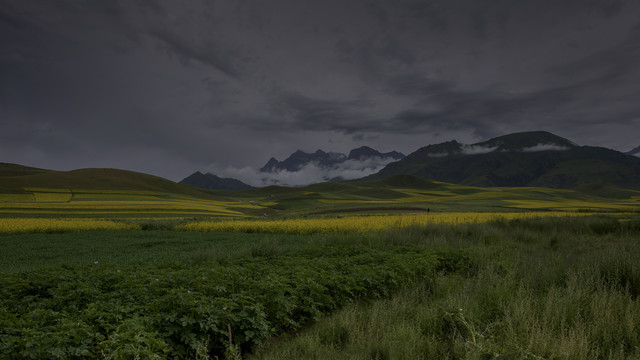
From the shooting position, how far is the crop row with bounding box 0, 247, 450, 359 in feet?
13.2

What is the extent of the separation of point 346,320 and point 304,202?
8386 cm

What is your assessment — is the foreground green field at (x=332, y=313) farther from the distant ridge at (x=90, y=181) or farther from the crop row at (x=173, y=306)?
the distant ridge at (x=90, y=181)

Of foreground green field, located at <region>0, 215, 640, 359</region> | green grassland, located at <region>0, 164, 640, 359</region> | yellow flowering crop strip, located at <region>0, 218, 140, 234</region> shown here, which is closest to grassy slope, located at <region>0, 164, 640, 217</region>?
yellow flowering crop strip, located at <region>0, 218, 140, 234</region>

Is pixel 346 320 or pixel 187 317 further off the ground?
pixel 187 317

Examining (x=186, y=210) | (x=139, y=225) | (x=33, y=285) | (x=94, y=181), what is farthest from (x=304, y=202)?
(x=33, y=285)

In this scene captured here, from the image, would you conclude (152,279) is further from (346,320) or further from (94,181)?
(94,181)

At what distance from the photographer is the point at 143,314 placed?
5352mm

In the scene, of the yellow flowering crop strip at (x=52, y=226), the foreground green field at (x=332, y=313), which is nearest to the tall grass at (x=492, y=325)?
the foreground green field at (x=332, y=313)

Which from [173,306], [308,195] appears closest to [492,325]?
[173,306]

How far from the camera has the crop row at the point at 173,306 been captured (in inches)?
158

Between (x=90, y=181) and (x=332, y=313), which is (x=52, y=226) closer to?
(x=332, y=313)

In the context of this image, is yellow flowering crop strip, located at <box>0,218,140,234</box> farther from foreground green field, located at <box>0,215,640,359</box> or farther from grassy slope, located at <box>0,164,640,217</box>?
grassy slope, located at <box>0,164,640,217</box>

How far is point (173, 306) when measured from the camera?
542cm

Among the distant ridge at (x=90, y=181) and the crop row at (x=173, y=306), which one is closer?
the crop row at (x=173, y=306)
